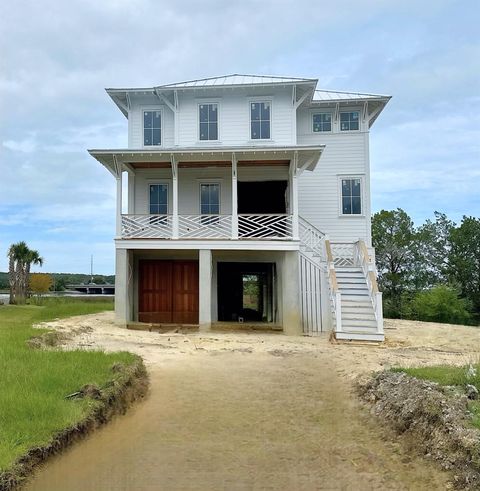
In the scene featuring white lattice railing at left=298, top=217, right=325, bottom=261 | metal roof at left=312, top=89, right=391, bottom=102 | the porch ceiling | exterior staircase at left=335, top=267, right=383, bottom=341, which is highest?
metal roof at left=312, top=89, right=391, bottom=102

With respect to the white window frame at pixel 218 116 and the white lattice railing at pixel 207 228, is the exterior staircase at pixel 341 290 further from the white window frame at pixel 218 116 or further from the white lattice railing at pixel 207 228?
the white window frame at pixel 218 116

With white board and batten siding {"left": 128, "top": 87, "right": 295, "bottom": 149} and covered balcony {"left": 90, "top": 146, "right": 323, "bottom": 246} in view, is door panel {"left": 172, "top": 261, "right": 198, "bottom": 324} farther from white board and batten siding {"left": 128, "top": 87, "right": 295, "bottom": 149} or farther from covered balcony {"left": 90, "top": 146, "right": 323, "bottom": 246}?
white board and batten siding {"left": 128, "top": 87, "right": 295, "bottom": 149}

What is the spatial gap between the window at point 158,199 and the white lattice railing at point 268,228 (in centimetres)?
341

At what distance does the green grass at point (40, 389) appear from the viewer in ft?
15.9

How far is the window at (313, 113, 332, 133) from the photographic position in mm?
18750

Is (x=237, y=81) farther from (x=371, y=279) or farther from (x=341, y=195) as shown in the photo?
(x=371, y=279)

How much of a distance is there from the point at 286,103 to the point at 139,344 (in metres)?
10.7

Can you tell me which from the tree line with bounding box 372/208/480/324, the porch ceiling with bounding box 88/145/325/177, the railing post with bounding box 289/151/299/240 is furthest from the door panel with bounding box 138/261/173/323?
the tree line with bounding box 372/208/480/324

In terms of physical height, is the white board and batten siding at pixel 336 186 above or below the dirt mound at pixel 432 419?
above

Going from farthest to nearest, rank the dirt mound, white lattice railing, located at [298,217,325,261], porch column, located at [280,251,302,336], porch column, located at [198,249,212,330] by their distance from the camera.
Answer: white lattice railing, located at [298,217,325,261], porch column, located at [198,249,212,330], porch column, located at [280,251,302,336], the dirt mound

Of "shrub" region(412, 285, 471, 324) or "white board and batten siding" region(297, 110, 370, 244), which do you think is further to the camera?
"shrub" region(412, 285, 471, 324)

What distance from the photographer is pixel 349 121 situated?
18578 mm

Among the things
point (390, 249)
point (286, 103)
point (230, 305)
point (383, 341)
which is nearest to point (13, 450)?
point (383, 341)

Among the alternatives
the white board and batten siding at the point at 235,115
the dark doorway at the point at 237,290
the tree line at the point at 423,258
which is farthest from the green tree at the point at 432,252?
the white board and batten siding at the point at 235,115
